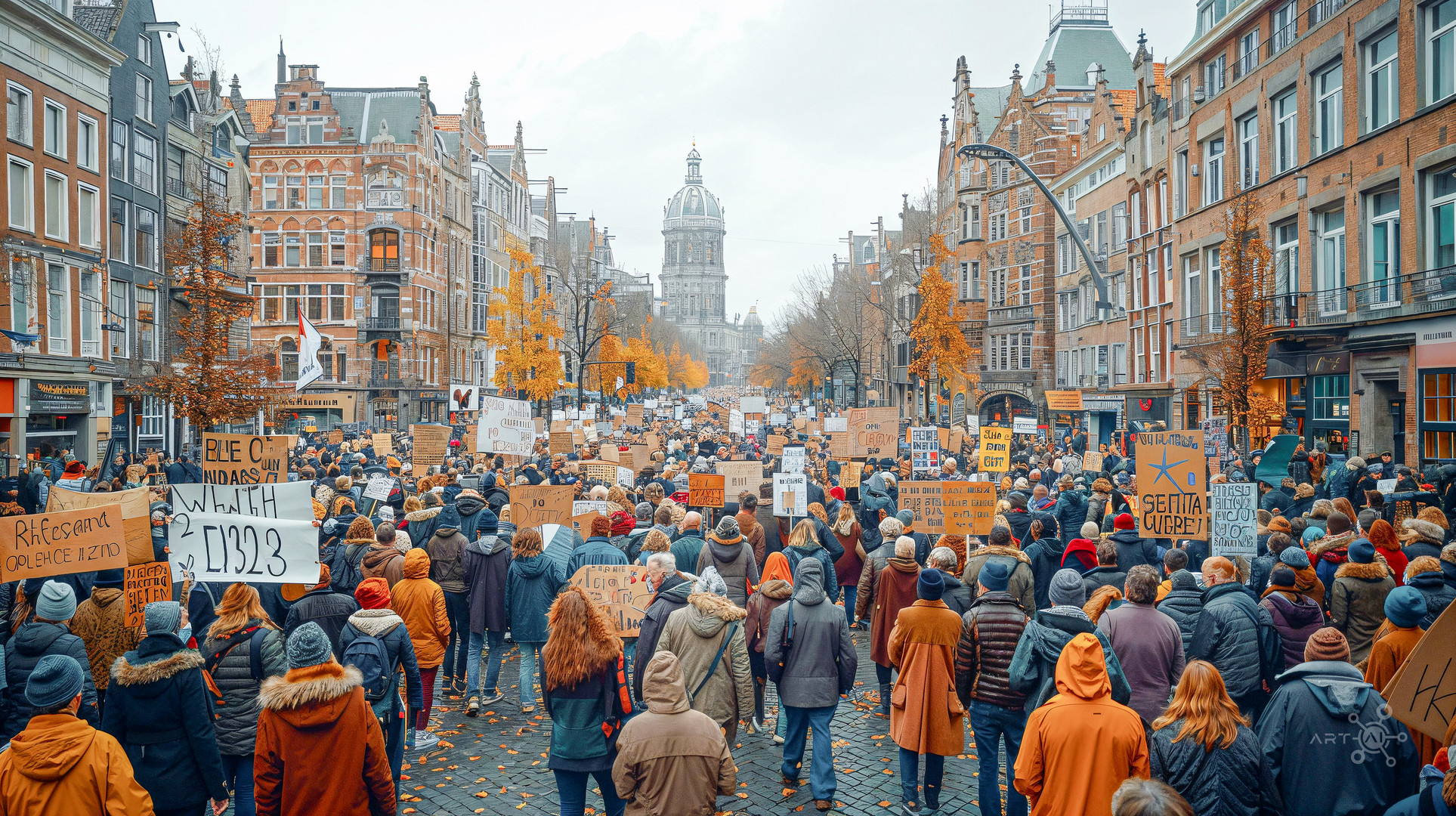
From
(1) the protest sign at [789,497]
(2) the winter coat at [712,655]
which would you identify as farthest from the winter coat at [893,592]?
(1) the protest sign at [789,497]

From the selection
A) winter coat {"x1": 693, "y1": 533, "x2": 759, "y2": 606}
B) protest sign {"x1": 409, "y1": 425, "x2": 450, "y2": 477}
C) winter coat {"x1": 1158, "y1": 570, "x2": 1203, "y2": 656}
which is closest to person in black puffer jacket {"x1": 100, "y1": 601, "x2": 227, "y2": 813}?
winter coat {"x1": 693, "y1": 533, "x2": 759, "y2": 606}

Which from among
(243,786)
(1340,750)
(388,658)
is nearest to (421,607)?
(388,658)

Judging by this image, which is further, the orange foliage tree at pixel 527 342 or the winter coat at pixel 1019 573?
the orange foliage tree at pixel 527 342

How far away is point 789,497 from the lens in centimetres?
1298

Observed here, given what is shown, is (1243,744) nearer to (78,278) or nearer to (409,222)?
(78,278)

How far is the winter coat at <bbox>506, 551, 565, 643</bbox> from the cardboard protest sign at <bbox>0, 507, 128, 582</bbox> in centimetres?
211

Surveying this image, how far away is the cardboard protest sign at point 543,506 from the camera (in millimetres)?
11273

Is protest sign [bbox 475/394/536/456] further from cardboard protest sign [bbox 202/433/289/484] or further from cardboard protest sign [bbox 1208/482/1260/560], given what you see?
cardboard protest sign [bbox 1208/482/1260/560]

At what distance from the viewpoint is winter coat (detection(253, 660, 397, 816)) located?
16.5ft

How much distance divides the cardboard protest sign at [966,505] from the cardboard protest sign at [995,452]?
6.32 meters

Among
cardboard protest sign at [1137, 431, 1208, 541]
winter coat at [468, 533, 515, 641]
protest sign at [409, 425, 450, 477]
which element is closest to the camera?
winter coat at [468, 533, 515, 641]

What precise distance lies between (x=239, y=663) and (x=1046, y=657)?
197 inches

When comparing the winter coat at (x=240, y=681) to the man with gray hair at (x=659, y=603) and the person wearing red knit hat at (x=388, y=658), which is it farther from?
the man with gray hair at (x=659, y=603)

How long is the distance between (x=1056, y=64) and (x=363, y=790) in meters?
56.7
